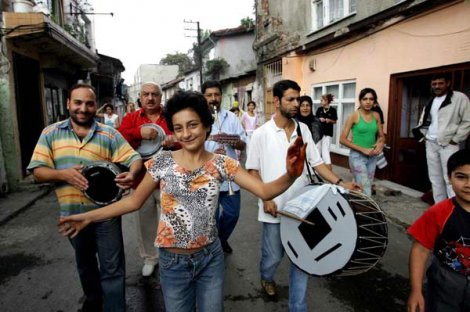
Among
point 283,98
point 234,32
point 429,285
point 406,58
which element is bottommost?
point 429,285

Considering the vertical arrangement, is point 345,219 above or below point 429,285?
above

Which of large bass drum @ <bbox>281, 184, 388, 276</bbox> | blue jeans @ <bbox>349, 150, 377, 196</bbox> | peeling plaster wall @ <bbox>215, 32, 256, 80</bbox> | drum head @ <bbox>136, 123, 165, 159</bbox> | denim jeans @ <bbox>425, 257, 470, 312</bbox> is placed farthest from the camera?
peeling plaster wall @ <bbox>215, 32, 256, 80</bbox>

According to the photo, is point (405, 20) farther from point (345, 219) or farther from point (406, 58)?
point (345, 219)

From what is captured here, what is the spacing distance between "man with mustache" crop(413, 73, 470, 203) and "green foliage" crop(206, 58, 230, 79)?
22498 millimetres

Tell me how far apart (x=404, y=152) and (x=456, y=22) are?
2.51 m

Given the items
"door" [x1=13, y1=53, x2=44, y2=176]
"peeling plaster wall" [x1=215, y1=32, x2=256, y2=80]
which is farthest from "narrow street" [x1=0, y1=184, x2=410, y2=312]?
"peeling plaster wall" [x1=215, y1=32, x2=256, y2=80]

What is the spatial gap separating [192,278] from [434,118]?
446 cm

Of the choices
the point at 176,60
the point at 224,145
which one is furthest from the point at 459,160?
the point at 176,60

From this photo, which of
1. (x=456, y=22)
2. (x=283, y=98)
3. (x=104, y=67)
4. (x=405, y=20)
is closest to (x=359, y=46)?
(x=405, y=20)

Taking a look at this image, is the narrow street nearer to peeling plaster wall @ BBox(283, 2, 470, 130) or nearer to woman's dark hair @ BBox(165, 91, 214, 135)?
woman's dark hair @ BBox(165, 91, 214, 135)

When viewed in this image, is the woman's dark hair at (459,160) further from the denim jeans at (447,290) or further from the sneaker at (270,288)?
the sneaker at (270,288)

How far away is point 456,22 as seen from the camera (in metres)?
5.57

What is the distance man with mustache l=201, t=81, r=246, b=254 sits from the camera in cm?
362

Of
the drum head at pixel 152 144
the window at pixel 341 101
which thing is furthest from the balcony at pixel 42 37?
the window at pixel 341 101
